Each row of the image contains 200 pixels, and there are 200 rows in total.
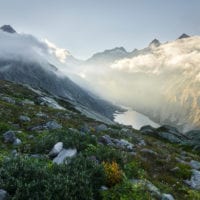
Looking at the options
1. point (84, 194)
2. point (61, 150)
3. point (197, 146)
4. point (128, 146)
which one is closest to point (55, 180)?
point (84, 194)

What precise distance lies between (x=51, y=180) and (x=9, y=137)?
341 inches

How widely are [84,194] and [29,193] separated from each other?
1.49m

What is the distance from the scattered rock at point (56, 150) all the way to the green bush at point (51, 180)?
8.34 feet

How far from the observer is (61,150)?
14688 millimetres

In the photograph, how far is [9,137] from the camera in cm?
1805

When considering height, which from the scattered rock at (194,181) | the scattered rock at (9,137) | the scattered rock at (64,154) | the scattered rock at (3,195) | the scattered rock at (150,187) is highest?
the scattered rock at (150,187)

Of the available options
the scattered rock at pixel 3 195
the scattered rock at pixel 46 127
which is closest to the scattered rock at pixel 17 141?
the scattered rock at pixel 46 127

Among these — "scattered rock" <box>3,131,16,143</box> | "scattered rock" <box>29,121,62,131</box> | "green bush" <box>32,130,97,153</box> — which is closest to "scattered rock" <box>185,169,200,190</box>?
"green bush" <box>32,130,97,153</box>

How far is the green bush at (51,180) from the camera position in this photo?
938cm

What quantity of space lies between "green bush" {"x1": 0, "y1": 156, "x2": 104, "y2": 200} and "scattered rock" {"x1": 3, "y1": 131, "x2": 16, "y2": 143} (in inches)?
257

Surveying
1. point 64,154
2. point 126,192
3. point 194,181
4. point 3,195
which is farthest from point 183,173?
point 3,195

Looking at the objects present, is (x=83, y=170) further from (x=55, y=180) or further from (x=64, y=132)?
(x=64, y=132)

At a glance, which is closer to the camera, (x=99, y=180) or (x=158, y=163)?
(x=99, y=180)

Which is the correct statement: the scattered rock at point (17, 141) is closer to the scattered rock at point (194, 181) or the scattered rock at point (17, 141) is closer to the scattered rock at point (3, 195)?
the scattered rock at point (194, 181)
